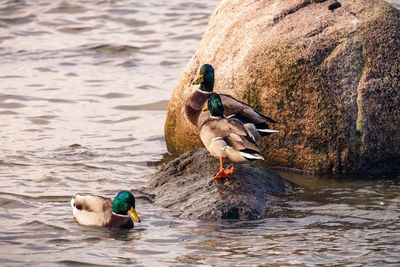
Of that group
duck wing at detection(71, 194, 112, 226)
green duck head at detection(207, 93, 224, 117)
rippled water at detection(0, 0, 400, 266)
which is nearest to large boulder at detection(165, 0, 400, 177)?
rippled water at detection(0, 0, 400, 266)

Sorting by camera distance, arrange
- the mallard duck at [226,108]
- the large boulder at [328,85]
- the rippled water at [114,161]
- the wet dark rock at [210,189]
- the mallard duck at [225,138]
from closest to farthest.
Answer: the rippled water at [114,161] → the wet dark rock at [210,189] → the mallard duck at [225,138] → the mallard duck at [226,108] → the large boulder at [328,85]

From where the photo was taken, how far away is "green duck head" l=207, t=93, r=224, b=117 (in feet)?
31.7

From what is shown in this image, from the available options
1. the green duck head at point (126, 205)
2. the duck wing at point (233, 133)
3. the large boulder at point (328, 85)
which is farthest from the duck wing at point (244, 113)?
the green duck head at point (126, 205)

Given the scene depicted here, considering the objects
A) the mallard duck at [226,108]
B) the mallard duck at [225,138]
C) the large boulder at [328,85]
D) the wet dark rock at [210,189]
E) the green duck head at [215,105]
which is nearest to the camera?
the wet dark rock at [210,189]

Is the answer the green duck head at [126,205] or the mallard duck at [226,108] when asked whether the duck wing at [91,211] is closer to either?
the green duck head at [126,205]

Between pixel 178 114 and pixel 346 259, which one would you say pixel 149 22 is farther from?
pixel 346 259

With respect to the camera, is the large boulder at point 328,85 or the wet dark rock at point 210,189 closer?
the wet dark rock at point 210,189

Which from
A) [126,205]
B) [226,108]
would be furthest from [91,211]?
[226,108]

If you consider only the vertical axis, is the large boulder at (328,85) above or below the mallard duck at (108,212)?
above

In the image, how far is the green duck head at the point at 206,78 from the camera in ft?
34.1

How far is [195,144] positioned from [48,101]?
13.3ft

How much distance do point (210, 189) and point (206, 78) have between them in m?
1.55

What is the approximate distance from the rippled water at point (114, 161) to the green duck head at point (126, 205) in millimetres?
168

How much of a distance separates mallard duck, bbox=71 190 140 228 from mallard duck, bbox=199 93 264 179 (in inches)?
34.1
